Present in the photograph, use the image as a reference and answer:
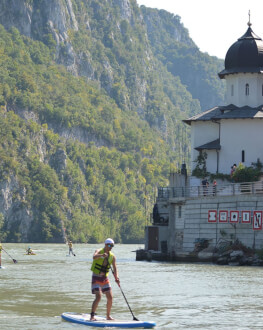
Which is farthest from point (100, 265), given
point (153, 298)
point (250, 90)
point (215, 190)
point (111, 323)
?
point (250, 90)

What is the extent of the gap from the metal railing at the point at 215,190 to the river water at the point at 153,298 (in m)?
10.3

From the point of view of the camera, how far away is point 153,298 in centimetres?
3769

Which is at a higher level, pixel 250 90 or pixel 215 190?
pixel 250 90

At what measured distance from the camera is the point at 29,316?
102 ft

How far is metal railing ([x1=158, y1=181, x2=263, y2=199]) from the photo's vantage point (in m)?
64.8

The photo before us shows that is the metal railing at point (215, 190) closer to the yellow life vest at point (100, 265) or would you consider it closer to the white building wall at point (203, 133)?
the white building wall at point (203, 133)

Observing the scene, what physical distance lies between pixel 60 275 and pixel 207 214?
1808 cm

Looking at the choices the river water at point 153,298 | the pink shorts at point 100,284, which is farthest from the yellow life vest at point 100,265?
the river water at point 153,298

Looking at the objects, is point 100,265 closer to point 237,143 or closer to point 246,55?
point 237,143

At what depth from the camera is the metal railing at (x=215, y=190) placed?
64750 millimetres

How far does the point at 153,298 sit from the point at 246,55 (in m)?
47.8

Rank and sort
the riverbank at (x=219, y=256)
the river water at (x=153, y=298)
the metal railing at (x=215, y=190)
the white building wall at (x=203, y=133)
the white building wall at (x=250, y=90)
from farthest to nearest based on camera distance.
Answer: the white building wall at (x=250, y=90) < the white building wall at (x=203, y=133) < the metal railing at (x=215, y=190) < the riverbank at (x=219, y=256) < the river water at (x=153, y=298)

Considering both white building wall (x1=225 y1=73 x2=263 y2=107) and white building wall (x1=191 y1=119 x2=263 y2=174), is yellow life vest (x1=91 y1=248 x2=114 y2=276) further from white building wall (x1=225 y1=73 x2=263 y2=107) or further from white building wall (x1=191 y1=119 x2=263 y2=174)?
white building wall (x1=225 y1=73 x2=263 y2=107)

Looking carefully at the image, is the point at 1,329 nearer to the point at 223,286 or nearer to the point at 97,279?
the point at 97,279
